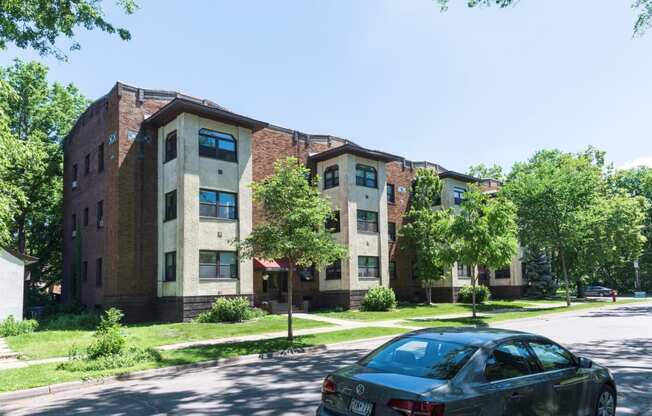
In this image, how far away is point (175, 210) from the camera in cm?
2384

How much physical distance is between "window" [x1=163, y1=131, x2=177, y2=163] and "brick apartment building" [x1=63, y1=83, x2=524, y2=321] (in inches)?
3.7

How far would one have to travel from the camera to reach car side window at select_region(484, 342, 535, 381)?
4.99m

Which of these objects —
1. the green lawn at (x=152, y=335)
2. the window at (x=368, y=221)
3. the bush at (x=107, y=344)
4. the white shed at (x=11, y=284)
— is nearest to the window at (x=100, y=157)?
the white shed at (x=11, y=284)

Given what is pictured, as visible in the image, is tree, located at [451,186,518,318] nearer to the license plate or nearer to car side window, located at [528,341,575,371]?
car side window, located at [528,341,575,371]

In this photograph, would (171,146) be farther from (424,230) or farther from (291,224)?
(424,230)

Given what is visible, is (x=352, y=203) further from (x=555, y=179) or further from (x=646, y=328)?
(x=646, y=328)

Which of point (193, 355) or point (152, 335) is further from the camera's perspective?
point (152, 335)

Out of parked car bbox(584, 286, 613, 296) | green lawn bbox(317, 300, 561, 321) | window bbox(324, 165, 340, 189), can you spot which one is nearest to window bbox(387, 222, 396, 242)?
green lawn bbox(317, 300, 561, 321)

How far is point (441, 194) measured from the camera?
126 feet

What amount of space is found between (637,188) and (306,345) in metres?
68.8

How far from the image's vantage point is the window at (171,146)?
2427cm

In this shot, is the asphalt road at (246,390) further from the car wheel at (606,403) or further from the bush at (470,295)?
the bush at (470,295)

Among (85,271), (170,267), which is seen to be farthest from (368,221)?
(85,271)

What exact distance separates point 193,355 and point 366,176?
66.1ft
